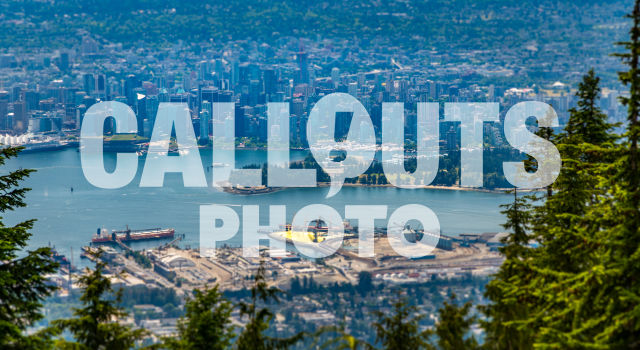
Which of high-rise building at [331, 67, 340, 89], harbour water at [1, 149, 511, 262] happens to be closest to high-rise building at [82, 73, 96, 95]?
high-rise building at [331, 67, 340, 89]

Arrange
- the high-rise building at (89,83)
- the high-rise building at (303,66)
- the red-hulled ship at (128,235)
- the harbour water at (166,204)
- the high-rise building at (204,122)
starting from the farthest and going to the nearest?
the high-rise building at (303,66)
the high-rise building at (89,83)
the high-rise building at (204,122)
the harbour water at (166,204)
the red-hulled ship at (128,235)

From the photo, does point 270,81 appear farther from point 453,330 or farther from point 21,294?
point 21,294

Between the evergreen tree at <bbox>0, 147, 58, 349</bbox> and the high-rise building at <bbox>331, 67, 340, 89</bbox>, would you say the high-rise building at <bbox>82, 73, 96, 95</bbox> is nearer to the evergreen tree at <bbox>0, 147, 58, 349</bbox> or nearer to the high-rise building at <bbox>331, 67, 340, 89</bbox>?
the high-rise building at <bbox>331, 67, 340, 89</bbox>

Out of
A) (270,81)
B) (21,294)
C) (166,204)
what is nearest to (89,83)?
(270,81)

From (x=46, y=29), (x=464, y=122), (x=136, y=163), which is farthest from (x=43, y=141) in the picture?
(x=46, y=29)

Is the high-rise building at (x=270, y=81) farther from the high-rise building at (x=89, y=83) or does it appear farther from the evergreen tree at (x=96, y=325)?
the evergreen tree at (x=96, y=325)

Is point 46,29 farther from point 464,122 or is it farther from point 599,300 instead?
point 599,300

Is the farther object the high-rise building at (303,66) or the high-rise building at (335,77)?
the high-rise building at (303,66)

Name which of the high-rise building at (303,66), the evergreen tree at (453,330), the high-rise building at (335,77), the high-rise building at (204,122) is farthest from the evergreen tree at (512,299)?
the high-rise building at (303,66)
